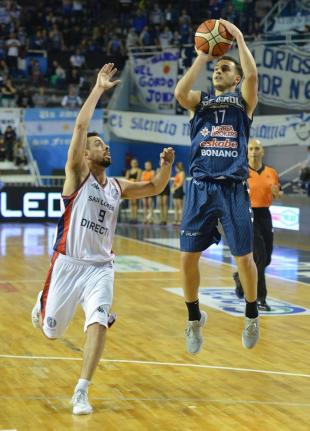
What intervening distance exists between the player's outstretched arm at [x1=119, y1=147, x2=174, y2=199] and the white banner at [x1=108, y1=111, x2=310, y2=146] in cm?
1806

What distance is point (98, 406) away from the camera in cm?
686

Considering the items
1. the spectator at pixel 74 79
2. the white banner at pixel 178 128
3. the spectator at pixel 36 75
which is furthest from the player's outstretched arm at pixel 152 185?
the spectator at pixel 74 79

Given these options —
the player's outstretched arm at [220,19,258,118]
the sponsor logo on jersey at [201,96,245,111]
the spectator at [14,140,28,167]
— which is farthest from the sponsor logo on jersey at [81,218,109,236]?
the spectator at [14,140,28,167]

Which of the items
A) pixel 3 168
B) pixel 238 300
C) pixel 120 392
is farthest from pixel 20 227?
pixel 120 392

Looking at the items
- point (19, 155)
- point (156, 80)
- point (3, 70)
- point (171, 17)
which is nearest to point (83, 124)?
point (19, 155)

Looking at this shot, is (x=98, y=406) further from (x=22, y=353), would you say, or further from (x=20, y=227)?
(x=20, y=227)

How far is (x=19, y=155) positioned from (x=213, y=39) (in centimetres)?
2216

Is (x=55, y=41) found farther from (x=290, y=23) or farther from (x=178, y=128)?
(x=290, y=23)

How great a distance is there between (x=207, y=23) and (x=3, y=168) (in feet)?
72.8

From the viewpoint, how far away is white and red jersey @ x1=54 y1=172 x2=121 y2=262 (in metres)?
6.92

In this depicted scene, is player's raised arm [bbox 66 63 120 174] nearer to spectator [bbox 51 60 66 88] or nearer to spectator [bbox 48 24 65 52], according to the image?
spectator [bbox 51 60 66 88]

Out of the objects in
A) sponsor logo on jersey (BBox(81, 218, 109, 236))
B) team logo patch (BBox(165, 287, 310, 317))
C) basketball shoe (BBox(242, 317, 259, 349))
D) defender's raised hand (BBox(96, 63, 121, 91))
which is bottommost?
team logo patch (BBox(165, 287, 310, 317))

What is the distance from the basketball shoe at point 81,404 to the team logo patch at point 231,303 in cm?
501

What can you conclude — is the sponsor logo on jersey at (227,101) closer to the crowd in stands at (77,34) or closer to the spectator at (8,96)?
the crowd in stands at (77,34)
